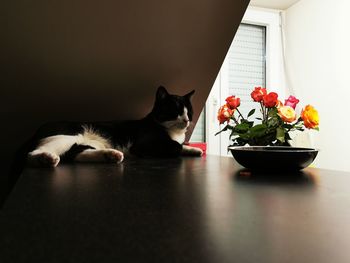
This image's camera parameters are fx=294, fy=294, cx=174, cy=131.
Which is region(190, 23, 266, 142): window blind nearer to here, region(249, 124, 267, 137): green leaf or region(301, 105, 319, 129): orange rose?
region(249, 124, 267, 137): green leaf

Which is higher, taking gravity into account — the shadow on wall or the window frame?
the window frame

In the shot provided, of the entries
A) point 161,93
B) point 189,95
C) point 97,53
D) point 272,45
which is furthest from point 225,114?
point 272,45

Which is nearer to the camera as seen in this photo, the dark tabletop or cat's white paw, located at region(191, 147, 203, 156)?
the dark tabletop

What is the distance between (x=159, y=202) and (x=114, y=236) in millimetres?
137

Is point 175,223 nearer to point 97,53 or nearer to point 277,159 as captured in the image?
point 277,159

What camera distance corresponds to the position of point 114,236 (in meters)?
0.25

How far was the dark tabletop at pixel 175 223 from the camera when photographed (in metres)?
0.22

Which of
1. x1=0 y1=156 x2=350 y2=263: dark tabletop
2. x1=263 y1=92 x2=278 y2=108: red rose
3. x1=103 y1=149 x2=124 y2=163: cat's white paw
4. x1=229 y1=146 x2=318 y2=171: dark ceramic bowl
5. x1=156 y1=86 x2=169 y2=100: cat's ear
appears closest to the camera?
x1=0 y1=156 x2=350 y2=263: dark tabletop

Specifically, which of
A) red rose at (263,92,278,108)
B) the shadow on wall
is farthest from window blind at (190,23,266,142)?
the shadow on wall

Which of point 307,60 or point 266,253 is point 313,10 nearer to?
point 307,60

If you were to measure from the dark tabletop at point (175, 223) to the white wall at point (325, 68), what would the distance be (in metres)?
2.13

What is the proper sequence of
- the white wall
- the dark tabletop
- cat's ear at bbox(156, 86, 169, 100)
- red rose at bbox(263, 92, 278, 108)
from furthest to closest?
1. the white wall
2. red rose at bbox(263, 92, 278, 108)
3. cat's ear at bbox(156, 86, 169, 100)
4. the dark tabletop

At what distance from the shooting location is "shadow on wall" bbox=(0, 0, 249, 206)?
3.17ft

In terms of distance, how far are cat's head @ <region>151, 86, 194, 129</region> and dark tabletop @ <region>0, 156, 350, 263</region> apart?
838 millimetres
